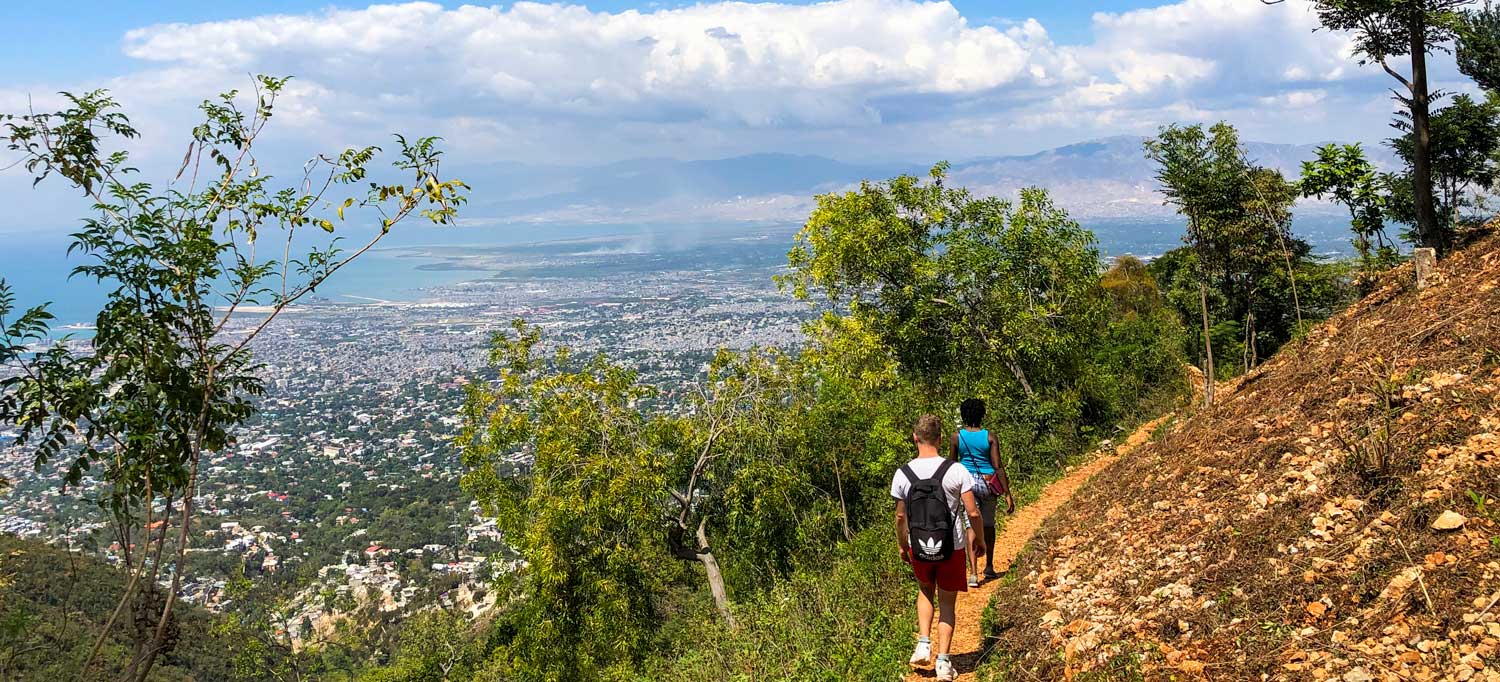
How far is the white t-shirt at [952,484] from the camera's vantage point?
4.62m

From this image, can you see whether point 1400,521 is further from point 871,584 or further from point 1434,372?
point 871,584

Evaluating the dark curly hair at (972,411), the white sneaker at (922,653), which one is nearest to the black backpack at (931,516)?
the white sneaker at (922,653)

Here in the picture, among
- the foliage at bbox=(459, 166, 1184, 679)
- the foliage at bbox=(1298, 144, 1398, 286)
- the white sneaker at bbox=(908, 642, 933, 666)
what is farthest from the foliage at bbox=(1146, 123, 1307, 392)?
the white sneaker at bbox=(908, 642, 933, 666)

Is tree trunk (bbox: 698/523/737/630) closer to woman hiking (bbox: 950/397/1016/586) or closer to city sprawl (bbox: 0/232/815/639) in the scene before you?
city sprawl (bbox: 0/232/815/639)

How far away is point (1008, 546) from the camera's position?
8406 mm

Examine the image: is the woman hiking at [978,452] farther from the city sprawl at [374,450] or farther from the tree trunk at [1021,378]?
the tree trunk at [1021,378]

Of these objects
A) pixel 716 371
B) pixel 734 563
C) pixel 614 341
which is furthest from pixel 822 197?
pixel 614 341

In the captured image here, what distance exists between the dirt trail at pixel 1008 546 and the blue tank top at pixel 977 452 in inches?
44.6

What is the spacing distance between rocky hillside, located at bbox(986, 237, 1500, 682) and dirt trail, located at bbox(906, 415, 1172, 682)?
0.78ft

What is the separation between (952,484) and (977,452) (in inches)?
66.7

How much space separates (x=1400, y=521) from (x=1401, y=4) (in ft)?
31.3

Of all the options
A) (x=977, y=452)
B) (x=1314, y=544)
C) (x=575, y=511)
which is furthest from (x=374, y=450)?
(x=1314, y=544)

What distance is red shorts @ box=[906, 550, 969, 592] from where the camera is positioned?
4707mm

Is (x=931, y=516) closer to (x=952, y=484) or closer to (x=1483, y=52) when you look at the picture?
(x=952, y=484)
